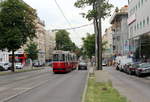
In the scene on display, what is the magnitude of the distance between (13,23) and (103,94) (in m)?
33.8

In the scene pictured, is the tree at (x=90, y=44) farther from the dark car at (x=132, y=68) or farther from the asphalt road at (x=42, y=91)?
the asphalt road at (x=42, y=91)

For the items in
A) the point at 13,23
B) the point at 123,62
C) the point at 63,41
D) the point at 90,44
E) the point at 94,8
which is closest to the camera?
the point at 94,8

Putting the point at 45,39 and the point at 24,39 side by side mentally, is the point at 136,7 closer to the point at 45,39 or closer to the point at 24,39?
the point at 24,39

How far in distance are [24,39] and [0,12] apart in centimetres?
554

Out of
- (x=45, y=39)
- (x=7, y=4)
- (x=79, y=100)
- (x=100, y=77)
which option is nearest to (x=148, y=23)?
(x=7, y=4)

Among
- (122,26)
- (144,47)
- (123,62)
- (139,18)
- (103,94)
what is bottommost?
(103,94)

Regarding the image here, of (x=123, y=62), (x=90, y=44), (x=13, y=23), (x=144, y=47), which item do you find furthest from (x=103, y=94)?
(x=90, y=44)

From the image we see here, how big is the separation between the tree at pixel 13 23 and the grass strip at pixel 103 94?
2890cm

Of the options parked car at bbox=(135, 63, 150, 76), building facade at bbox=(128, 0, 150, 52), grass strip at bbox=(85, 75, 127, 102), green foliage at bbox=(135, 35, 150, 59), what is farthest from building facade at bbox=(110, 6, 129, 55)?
grass strip at bbox=(85, 75, 127, 102)

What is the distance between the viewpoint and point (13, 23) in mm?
44438

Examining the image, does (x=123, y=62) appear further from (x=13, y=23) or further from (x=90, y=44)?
(x=90, y=44)

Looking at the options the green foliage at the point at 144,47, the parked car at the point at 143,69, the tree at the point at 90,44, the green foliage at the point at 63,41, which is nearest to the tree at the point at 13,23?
the green foliage at the point at 144,47

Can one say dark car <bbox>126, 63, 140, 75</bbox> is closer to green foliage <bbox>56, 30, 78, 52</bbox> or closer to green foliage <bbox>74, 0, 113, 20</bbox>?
green foliage <bbox>74, 0, 113, 20</bbox>

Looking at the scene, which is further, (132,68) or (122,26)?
(122,26)
